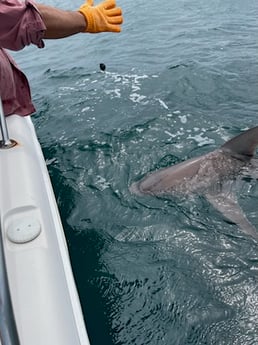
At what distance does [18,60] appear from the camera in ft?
28.5

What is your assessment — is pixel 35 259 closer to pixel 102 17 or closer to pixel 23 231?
pixel 23 231

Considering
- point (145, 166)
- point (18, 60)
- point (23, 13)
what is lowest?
point (18, 60)

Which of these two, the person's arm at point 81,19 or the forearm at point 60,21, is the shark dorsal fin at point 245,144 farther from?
the forearm at point 60,21

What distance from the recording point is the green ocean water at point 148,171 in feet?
7.73

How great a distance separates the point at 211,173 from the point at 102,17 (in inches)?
61.1

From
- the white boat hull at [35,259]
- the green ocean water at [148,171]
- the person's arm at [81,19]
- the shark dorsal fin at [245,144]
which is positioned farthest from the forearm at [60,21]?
the shark dorsal fin at [245,144]

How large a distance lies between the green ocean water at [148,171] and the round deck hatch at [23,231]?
2.76ft

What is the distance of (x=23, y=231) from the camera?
177cm

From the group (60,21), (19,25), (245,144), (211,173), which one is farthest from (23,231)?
(245,144)

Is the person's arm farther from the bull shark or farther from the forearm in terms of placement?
the bull shark

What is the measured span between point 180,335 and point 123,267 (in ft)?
2.12

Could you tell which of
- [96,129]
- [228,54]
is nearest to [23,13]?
→ [96,129]

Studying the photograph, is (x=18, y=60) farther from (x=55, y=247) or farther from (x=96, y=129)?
(x=55, y=247)

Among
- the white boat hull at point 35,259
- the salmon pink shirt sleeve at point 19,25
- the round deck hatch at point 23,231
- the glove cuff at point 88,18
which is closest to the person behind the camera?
the white boat hull at point 35,259
